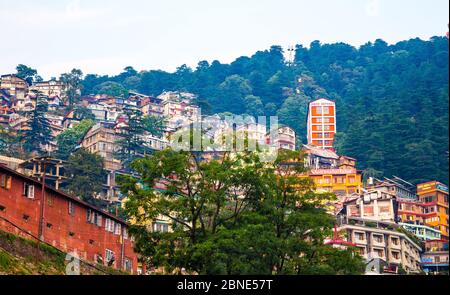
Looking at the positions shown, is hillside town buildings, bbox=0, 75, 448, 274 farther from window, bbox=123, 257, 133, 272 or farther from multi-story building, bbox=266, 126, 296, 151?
multi-story building, bbox=266, 126, 296, 151

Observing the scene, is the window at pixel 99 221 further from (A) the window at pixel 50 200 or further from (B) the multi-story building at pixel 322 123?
(B) the multi-story building at pixel 322 123

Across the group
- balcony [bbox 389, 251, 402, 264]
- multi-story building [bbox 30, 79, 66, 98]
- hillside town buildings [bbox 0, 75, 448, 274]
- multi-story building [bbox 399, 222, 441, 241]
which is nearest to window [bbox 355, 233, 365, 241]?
hillside town buildings [bbox 0, 75, 448, 274]

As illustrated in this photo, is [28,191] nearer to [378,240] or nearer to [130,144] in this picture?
[378,240]

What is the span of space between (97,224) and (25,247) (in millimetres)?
13610

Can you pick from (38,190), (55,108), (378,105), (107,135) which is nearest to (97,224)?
(38,190)

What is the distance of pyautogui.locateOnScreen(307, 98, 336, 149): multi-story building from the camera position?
148m

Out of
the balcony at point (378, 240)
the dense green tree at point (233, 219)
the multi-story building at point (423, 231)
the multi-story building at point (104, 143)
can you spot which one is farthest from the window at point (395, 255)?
the multi-story building at point (104, 143)

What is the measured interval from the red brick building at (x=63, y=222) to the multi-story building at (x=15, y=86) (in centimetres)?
12172

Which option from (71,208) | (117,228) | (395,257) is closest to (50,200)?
(71,208)

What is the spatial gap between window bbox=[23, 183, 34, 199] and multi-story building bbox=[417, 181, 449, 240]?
210ft

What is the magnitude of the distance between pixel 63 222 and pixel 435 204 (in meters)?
65.3

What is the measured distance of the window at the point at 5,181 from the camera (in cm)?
4956

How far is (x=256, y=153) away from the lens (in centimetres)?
4419

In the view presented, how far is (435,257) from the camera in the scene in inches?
3465
